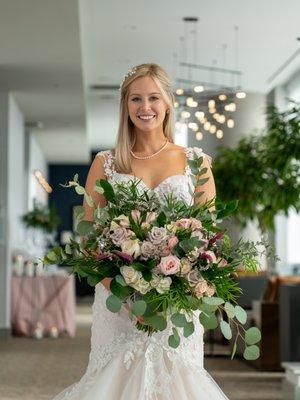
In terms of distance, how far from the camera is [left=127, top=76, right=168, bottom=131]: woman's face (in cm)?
344

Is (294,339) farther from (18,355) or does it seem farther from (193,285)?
(193,285)

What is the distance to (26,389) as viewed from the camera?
29.3 feet

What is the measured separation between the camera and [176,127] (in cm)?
1580

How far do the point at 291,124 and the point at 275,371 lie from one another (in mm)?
2886

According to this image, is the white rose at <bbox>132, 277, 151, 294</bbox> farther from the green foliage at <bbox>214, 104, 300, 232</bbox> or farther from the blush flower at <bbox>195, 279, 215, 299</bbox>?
the green foliage at <bbox>214, 104, 300, 232</bbox>

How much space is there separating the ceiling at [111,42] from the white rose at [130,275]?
7.14m

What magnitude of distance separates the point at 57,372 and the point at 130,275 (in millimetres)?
7440

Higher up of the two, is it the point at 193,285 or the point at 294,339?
the point at 193,285

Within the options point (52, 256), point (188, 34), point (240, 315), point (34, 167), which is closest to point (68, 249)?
point (52, 256)

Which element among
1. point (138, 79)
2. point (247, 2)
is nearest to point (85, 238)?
point (138, 79)

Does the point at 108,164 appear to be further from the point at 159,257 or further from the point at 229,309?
the point at 229,309

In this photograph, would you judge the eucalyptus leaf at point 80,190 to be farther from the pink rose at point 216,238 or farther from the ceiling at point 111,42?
the ceiling at point 111,42

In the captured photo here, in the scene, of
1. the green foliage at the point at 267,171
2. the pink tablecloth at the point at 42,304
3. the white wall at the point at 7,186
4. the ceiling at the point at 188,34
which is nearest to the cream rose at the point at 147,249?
the green foliage at the point at 267,171

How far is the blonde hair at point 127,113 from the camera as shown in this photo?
3449 mm
